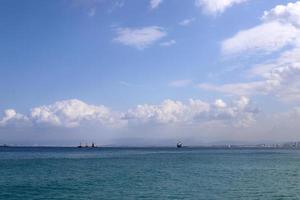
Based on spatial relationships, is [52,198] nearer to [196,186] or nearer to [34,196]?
[34,196]

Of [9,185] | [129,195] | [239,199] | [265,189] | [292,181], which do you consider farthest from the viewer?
[292,181]

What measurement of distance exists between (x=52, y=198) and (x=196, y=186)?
20.2m

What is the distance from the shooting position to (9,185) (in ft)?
196

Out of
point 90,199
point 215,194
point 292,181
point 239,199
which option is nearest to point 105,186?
point 90,199

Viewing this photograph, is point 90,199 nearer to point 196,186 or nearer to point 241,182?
point 196,186

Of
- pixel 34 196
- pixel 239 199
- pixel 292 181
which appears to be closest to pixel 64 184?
pixel 34 196

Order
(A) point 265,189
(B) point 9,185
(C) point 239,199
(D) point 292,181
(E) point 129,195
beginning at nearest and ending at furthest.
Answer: (C) point 239,199, (E) point 129,195, (A) point 265,189, (B) point 9,185, (D) point 292,181

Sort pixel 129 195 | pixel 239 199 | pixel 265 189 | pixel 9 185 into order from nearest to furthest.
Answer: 1. pixel 239 199
2. pixel 129 195
3. pixel 265 189
4. pixel 9 185

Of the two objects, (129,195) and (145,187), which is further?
(145,187)

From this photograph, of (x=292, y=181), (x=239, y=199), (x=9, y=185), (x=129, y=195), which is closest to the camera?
(x=239, y=199)

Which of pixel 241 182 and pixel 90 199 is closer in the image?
pixel 90 199

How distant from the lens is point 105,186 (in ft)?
188

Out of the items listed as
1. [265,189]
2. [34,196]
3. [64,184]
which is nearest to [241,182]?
[265,189]

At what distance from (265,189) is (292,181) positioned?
39.8 ft
